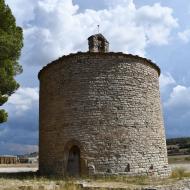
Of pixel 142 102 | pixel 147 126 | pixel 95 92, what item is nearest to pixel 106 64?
pixel 95 92

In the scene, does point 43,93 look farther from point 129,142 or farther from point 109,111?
point 129,142

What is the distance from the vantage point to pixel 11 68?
16.2 metres

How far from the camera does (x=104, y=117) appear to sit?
15.0 meters

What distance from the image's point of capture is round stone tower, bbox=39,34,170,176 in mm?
14852

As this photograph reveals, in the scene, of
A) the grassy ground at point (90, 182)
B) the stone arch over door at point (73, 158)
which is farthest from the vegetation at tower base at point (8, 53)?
the grassy ground at point (90, 182)

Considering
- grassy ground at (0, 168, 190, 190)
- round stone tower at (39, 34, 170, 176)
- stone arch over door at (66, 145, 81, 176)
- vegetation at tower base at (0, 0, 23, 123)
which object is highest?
vegetation at tower base at (0, 0, 23, 123)

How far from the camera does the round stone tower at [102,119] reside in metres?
14.9

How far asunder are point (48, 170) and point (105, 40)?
7.59 meters

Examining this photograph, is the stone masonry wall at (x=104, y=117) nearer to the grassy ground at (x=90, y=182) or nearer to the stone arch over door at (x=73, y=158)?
the stone arch over door at (x=73, y=158)

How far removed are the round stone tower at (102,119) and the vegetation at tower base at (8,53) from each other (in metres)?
1.90

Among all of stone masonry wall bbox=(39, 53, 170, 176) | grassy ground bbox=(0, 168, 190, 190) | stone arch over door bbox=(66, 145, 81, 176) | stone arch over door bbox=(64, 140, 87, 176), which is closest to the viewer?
grassy ground bbox=(0, 168, 190, 190)

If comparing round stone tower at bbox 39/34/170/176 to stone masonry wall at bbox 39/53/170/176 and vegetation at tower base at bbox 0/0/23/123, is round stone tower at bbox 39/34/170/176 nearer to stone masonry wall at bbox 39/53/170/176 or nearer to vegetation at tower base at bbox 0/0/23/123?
stone masonry wall at bbox 39/53/170/176

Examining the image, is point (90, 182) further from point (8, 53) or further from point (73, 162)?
point (8, 53)

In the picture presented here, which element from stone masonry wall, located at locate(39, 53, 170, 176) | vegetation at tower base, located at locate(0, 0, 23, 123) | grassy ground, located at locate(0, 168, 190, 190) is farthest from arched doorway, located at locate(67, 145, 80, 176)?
vegetation at tower base, located at locate(0, 0, 23, 123)
